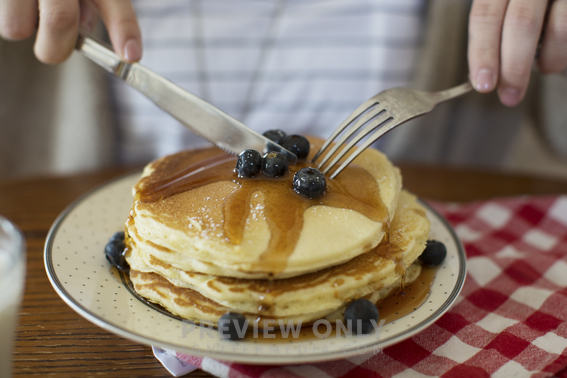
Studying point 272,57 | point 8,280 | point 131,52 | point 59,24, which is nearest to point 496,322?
point 8,280

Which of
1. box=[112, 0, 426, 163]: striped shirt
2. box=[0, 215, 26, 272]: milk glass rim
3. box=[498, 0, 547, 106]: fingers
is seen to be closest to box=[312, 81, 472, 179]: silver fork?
box=[498, 0, 547, 106]: fingers

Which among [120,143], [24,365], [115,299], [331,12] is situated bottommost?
[120,143]

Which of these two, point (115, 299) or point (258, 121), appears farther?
point (258, 121)

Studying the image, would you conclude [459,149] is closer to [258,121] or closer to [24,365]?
[258,121]

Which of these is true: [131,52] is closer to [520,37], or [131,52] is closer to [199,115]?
[199,115]

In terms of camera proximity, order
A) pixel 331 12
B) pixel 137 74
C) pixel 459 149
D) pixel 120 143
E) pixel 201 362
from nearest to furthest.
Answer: pixel 201 362
pixel 137 74
pixel 331 12
pixel 120 143
pixel 459 149

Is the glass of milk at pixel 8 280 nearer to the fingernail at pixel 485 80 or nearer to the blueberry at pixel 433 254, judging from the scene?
the blueberry at pixel 433 254

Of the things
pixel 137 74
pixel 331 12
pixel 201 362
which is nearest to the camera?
pixel 201 362

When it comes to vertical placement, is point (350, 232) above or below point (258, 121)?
above

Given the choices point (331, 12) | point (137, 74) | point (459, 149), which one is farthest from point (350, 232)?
point (459, 149)
